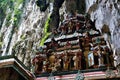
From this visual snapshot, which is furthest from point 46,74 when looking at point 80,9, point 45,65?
point 80,9

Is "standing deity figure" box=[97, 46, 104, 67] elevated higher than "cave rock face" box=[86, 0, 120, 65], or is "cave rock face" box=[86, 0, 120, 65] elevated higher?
"cave rock face" box=[86, 0, 120, 65]

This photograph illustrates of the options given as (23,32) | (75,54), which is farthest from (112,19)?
(23,32)

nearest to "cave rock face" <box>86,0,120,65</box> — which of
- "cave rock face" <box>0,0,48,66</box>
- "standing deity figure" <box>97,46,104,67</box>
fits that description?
"standing deity figure" <box>97,46,104,67</box>

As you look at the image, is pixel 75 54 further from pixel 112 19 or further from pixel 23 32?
pixel 23 32

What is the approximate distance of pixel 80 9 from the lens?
72.1 ft

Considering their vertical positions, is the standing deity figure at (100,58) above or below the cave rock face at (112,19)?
below

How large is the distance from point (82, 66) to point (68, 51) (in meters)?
1.82

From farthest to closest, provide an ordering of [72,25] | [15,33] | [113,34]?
1. [15,33]
2. [72,25]
3. [113,34]

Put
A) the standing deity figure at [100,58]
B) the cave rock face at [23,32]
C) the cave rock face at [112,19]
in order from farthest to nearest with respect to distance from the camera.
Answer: the cave rock face at [23,32], the standing deity figure at [100,58], the cave rock face at [112,19]

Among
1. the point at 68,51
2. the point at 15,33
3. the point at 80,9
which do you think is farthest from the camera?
the point at 15,33

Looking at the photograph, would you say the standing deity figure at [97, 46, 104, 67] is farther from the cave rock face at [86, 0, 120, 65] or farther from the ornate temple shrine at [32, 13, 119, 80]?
the cave rock face at [86, 0, 120, 65]

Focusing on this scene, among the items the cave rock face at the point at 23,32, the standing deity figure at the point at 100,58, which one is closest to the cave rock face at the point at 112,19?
the standing deity figure at the point at 100,58

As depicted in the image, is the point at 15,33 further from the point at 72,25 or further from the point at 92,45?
the point at 92,45

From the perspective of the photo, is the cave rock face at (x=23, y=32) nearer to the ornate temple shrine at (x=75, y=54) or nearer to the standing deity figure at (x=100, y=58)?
the ornate temple shrine at (x=75, y=54)
